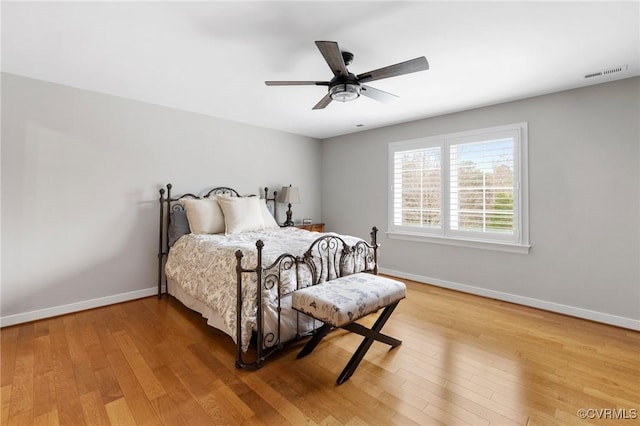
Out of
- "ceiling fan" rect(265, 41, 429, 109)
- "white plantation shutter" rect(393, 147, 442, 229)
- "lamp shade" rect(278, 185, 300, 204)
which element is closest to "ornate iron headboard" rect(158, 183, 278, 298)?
"lamp shade" rect(278, 185, 300, 204)

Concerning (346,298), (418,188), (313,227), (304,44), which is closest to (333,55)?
(304,44)

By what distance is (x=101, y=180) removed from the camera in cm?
321

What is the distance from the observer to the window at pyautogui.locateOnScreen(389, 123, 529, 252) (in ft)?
11.1

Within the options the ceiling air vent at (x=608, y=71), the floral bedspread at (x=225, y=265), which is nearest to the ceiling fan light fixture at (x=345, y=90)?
the floral bedspread at (x=225, y=265)

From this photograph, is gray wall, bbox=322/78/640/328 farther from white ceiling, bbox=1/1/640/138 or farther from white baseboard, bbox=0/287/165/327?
white baseboard, bbox=0/287/165/327

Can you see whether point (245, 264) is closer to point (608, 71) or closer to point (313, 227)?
point (313, 227)

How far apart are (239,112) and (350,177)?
7.20 feet

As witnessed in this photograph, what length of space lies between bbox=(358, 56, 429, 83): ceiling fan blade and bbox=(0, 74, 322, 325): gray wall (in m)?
2.12

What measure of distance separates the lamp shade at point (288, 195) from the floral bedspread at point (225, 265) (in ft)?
3.69

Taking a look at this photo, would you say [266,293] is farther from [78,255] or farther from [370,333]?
[78,255]

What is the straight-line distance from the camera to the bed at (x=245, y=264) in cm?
212

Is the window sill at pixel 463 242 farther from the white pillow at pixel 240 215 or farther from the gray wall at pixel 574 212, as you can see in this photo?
the white pillow at pixel 240 215

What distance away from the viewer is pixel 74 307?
10.1ft

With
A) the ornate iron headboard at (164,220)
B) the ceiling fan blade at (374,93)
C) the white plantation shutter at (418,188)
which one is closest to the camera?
the ceiling fan blade at (374,93)
